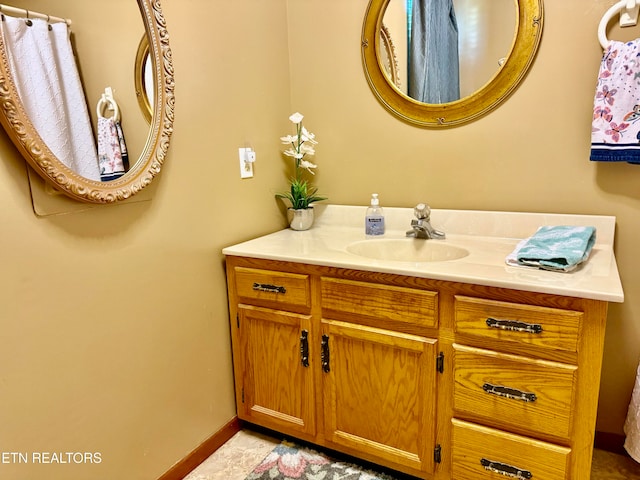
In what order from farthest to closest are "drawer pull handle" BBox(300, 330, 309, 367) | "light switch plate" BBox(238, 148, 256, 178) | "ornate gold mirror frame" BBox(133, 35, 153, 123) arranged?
"light switch plate" BBox(238, 148, 256, 178)
"drawer pull handle" BBox(300, 330, 309, 367)
"ornate gold mirror frame" BBox(133, 35, 153, 123)

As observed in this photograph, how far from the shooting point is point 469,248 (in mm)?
1586

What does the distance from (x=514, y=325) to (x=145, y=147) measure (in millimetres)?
1233

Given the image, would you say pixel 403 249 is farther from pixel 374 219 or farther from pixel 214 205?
pixel 214 205

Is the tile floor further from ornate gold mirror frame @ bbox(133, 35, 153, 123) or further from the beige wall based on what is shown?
ornate gold mirror frame @ bbox(133, 35, 153, 123)

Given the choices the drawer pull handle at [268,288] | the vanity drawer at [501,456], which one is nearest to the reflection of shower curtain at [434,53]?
the drawer pull handle at [268,288]

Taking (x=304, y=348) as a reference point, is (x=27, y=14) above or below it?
above

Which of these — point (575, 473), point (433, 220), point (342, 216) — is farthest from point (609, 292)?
point (342, 216)

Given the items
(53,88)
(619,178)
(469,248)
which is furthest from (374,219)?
(53,88)

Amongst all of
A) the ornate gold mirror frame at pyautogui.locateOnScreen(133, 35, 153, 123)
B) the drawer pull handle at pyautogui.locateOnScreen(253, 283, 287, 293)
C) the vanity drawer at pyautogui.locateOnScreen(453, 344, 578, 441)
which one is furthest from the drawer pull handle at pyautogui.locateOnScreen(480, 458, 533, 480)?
the ornate gold mirror frame at pyautogui.locateOnScreen(133, 35, 153, 123)

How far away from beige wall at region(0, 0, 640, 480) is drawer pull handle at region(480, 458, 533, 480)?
645 mm

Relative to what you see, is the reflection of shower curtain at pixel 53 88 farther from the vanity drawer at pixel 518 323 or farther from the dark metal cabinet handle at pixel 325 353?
the vanity drawer at pixel 518 323

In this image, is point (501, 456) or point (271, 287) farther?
point (271, 287)

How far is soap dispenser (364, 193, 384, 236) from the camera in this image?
185 centimetres

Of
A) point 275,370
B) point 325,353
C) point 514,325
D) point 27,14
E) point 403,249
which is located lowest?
point 275,370
